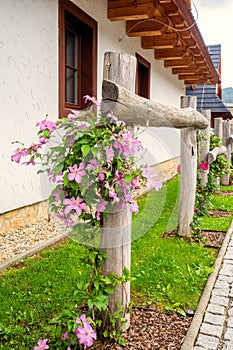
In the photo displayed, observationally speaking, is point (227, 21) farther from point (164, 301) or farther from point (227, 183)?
point (164, 301)

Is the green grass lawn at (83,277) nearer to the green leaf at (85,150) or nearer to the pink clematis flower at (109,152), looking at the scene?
the pink clematis flower at (109,152)

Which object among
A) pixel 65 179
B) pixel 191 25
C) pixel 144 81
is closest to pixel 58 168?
pixel 65 179

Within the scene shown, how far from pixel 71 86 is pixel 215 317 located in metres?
3.94

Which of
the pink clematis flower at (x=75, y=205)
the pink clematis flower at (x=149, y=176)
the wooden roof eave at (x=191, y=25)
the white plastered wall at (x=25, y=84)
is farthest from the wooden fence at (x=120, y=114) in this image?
the wooden roof eave at (x=191, y=25)

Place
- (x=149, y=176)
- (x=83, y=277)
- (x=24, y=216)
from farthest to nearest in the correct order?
1. (x=24, y=216)
2. (x=83, y=277)
3. (x=149, y=176)

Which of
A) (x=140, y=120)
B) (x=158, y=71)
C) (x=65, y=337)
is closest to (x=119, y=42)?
(x=158, y=71)

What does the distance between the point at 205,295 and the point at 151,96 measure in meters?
6.89

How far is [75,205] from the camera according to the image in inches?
75.4

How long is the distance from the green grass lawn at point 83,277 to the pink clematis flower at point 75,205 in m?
0.65

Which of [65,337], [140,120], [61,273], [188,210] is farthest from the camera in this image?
[188,210]

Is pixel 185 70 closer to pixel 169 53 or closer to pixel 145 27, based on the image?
pixel 169 53

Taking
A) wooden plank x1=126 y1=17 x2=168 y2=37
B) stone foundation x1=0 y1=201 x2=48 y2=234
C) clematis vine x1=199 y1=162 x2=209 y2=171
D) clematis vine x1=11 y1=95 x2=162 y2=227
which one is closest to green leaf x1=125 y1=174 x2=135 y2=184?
clematis vine x1=11 y1=95 x2=162 y2=227

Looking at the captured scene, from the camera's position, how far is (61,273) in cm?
334

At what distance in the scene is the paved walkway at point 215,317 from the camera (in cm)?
243
